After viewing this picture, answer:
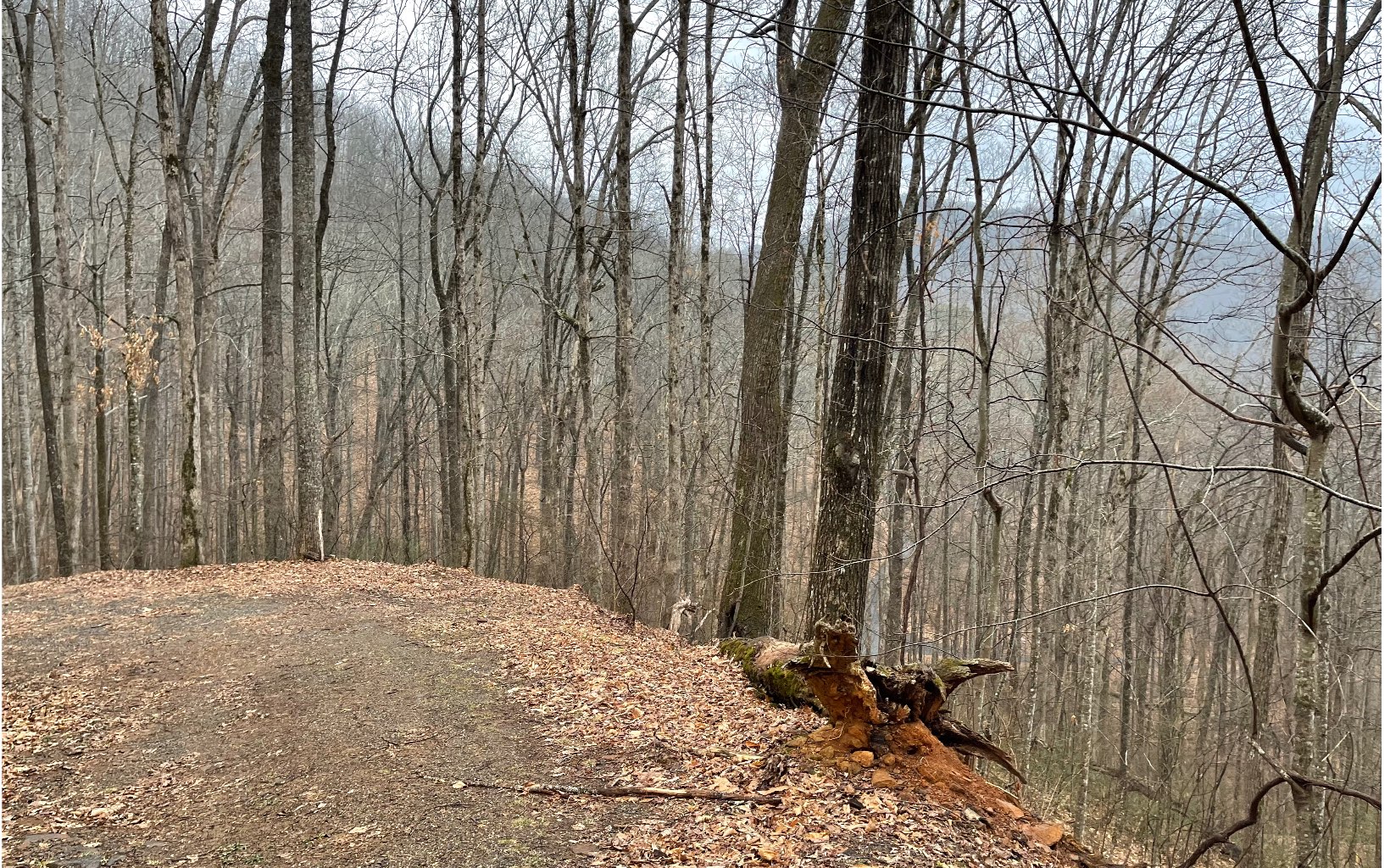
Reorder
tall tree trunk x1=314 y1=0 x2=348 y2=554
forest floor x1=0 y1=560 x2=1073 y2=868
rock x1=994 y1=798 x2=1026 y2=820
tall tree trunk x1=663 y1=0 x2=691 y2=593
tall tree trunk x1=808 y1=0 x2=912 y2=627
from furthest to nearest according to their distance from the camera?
tall tree trunk x1=314 y1=0 x2=348 y2=554 < tall tree trunk x1=663 y1=0 x2=691 y2=593 < tall tree trunk x1=808 y1=0 x2=912 y2=627 < rock x1=994 y1=798 x2=1026 y2=820 < forest floor x1=0 y1=560 x2=1073 y2=868

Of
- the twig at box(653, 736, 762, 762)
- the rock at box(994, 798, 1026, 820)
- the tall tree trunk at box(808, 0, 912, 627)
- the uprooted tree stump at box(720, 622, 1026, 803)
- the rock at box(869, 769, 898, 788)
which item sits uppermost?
the tall tree trunk at box(808, 0, 912, 627)

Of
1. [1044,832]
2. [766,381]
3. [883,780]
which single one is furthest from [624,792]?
[766,381]


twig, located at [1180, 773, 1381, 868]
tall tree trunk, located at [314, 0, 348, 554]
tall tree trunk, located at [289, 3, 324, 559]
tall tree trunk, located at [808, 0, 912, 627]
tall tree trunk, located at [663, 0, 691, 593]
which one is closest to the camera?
twig, located at [1180, 773, 1381, 868]

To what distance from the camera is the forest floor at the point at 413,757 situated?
324cm

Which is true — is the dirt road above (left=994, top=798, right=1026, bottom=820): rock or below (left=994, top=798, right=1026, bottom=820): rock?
below

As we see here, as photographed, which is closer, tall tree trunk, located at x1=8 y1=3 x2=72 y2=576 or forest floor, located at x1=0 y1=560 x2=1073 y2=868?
forest floor, located at x1=0 y1=560 x2=1073 y2=868

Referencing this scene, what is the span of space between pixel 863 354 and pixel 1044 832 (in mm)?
3138

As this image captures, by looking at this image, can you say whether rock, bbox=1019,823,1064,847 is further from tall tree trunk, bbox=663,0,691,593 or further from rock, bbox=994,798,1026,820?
tall tree trunk, bbox=663,0,691,593

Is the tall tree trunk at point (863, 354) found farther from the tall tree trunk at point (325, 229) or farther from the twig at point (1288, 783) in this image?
the tall tree trunk at point (325, 229)

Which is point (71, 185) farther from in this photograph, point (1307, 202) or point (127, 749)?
point (1307, 202)

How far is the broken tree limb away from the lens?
3555 millimetres

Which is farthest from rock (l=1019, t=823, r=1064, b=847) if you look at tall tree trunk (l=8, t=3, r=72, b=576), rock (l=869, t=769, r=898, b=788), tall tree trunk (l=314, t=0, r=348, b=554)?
tall tree trunk (l=8, t=3, r=72, b=576)

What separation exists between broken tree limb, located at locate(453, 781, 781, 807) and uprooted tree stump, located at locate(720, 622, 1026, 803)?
58 centimetres

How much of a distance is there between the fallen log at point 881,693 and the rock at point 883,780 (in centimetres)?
15
